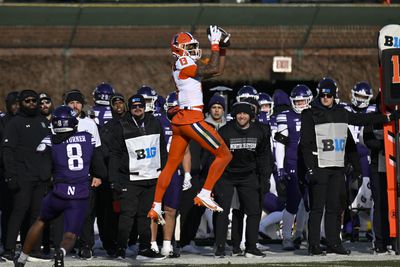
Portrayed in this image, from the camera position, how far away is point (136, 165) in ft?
59.5

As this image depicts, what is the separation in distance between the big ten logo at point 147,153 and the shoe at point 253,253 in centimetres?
169

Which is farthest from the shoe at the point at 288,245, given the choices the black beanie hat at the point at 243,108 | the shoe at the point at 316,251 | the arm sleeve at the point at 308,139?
the black beanie hat at the point at 243,108

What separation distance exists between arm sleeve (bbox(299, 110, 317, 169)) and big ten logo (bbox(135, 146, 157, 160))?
73.7 inches

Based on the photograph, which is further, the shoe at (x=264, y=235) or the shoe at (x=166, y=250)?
the shoe at (x=264, y=235)

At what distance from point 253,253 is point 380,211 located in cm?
173

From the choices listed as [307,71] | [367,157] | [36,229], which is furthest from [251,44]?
[36,229]

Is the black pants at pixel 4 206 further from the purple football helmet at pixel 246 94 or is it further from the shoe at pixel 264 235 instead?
the shoe at pixel 264 235

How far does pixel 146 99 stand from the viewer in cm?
1939

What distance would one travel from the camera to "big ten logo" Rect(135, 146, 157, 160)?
59.6ft

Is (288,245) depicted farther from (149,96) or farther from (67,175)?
(67,175)

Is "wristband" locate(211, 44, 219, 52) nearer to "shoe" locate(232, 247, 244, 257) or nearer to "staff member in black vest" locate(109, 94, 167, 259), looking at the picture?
"staff member in black vest" locate(109, 94, 167, 259)

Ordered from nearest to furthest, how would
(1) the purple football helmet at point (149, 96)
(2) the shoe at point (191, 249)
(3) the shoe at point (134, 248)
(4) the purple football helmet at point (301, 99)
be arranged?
(3) the shoe at point (134, 248)
(2) the shoe at point (191, 249)
(1) the purple football helmet at point (149, 96)
(4) the purple football helmet at point (301, 99)

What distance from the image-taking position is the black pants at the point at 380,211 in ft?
60.1

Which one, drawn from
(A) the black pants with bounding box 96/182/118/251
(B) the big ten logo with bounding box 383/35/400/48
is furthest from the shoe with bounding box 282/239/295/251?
(B) the big ten logo with bounding box 383/35/400/48
